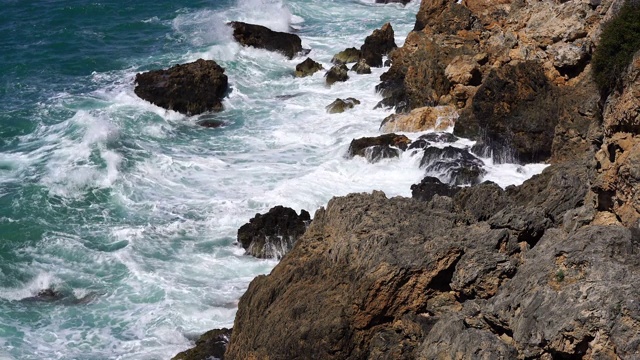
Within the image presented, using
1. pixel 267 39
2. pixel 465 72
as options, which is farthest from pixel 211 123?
pixel 465 72

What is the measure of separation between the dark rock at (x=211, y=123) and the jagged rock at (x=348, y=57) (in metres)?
10.0

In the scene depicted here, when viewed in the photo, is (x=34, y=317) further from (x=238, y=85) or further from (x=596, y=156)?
(x=238, y=85)

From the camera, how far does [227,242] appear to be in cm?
2645

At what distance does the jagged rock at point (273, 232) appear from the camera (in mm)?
25125

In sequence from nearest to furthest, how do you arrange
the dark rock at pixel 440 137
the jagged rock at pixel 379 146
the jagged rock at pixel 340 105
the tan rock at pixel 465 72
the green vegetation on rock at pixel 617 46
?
the green vegetation on rock at pixel 617 46 → the jagged rock at pixel 379 146 → the dark rock at pixel 440 137 → the tan rock at pixel 465 72 → the jagged rock at pixel 340 105

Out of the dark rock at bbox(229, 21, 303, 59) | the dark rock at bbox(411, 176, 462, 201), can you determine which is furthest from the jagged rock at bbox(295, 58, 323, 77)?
the dark rock at bbox(411, 176, 462, 201)

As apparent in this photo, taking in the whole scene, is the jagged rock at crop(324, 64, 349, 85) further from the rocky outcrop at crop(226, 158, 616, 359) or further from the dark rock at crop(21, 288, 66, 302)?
the rocky outcrop at crop(226, 158, 616, 359)

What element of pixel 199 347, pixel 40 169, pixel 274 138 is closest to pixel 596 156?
pixel 199 347

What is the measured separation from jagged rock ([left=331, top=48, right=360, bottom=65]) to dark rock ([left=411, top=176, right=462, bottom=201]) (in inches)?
820

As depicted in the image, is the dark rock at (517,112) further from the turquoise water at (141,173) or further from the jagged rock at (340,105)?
the jagged rock at (340,105)

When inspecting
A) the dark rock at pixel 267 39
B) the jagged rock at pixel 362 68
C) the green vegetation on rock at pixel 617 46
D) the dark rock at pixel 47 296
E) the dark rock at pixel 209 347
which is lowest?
the dark rock at pixel 47 296

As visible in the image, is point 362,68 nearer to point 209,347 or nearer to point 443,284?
point 209,347

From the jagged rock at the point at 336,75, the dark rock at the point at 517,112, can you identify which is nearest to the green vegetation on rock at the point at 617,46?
the dark rock at the point at 517,112

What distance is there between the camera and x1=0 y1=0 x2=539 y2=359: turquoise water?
22.8 m
